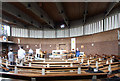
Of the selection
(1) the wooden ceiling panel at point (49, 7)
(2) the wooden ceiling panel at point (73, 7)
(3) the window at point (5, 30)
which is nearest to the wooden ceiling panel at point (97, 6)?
(2) the wooden ceiling panel at point (73, 7)

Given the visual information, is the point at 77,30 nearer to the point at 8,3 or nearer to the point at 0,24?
the point at 8,3

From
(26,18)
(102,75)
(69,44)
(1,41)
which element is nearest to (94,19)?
(69,44)

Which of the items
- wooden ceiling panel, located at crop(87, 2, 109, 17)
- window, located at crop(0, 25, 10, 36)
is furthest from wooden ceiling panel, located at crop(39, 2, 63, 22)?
window, located at crop(0, 25, 10, 36)

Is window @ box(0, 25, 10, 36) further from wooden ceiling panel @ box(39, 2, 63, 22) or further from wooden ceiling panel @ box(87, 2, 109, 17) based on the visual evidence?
wooden ceiling panel @ box(87, 2, 109, 17)

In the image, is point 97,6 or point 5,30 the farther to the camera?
point 5,30

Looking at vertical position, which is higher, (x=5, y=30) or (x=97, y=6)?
(x=97, y=6)

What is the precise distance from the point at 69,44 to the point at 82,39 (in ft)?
10.3

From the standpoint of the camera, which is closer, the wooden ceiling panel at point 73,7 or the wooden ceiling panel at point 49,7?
the wooden ceiling panel at point 49,7

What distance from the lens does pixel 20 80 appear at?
206 centimetres

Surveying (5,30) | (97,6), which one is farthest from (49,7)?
(5,30)

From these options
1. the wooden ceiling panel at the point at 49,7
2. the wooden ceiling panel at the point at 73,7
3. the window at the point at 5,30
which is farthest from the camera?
the window at the point at 5,30

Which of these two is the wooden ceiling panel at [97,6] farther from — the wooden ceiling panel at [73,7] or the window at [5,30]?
the window at [5,30]

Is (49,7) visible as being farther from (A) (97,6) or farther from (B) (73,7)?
(A) (97,6)

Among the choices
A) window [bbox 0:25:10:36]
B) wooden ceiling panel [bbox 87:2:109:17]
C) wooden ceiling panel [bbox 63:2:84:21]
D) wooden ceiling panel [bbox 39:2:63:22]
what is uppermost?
wooden ceiling panel [bbox 87:2:109:17]
